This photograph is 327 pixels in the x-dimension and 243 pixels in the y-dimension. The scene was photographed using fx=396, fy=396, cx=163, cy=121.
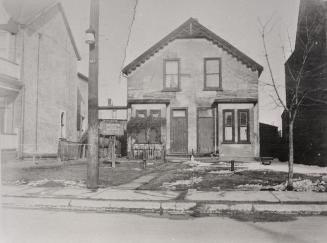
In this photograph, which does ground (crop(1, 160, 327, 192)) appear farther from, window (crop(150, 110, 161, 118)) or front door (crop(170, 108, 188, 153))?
window (crop(150, 110, 161, 118))

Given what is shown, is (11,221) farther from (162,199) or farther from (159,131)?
(159,131)

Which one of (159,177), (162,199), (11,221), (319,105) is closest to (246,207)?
(162,199)

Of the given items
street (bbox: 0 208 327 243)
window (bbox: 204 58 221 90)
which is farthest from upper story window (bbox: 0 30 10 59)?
street (bbox: 0 208 327 243)

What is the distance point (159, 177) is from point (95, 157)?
378 centimetres

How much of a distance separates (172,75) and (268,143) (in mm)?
9826

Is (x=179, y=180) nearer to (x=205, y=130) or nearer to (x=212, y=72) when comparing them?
(x=205, y=130)

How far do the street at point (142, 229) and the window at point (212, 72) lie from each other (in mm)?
16821

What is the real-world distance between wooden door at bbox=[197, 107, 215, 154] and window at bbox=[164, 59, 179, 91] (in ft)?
7.18

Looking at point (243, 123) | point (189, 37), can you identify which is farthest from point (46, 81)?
point (243, 123)

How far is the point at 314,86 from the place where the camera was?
1928 centimetres

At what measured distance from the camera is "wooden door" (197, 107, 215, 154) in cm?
2342

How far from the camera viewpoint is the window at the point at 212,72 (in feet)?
77.4

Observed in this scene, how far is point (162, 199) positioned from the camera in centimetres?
853

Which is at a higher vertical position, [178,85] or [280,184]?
[178,85]
